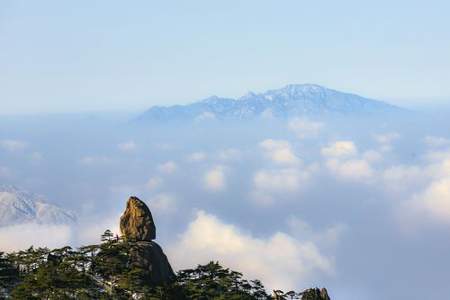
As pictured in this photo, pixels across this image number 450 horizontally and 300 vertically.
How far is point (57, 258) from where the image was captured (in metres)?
74.3

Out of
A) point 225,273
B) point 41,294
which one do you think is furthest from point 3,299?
point 225,273

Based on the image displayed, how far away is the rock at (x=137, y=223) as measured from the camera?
80375mm

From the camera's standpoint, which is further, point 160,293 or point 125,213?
point 125,213

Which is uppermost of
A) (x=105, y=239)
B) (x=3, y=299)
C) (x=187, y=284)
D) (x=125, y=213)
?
(x=125, y=213)

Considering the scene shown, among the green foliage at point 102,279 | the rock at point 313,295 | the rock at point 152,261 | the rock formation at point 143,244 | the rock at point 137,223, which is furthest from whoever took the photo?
the rock at point 137,223

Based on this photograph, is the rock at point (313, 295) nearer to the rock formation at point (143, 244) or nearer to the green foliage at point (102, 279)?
the green foliage at point (102, 279)

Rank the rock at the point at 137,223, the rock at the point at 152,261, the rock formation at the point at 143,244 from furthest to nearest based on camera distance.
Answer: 1. the rock at the point at 137,223
2. the rock formation at the point at 143,244
3. the rock at the point at 152,261

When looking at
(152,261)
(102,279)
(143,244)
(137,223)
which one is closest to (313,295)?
(152,261)

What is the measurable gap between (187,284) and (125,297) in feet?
28.7

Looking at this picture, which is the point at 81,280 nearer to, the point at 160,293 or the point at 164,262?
the point at 160,293

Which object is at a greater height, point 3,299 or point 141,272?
point 141,272

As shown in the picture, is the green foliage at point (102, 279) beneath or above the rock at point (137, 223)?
beneath

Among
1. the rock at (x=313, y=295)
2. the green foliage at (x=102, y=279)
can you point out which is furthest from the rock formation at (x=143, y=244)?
the rock at (x=313, y=295)

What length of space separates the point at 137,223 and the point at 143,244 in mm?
4099
